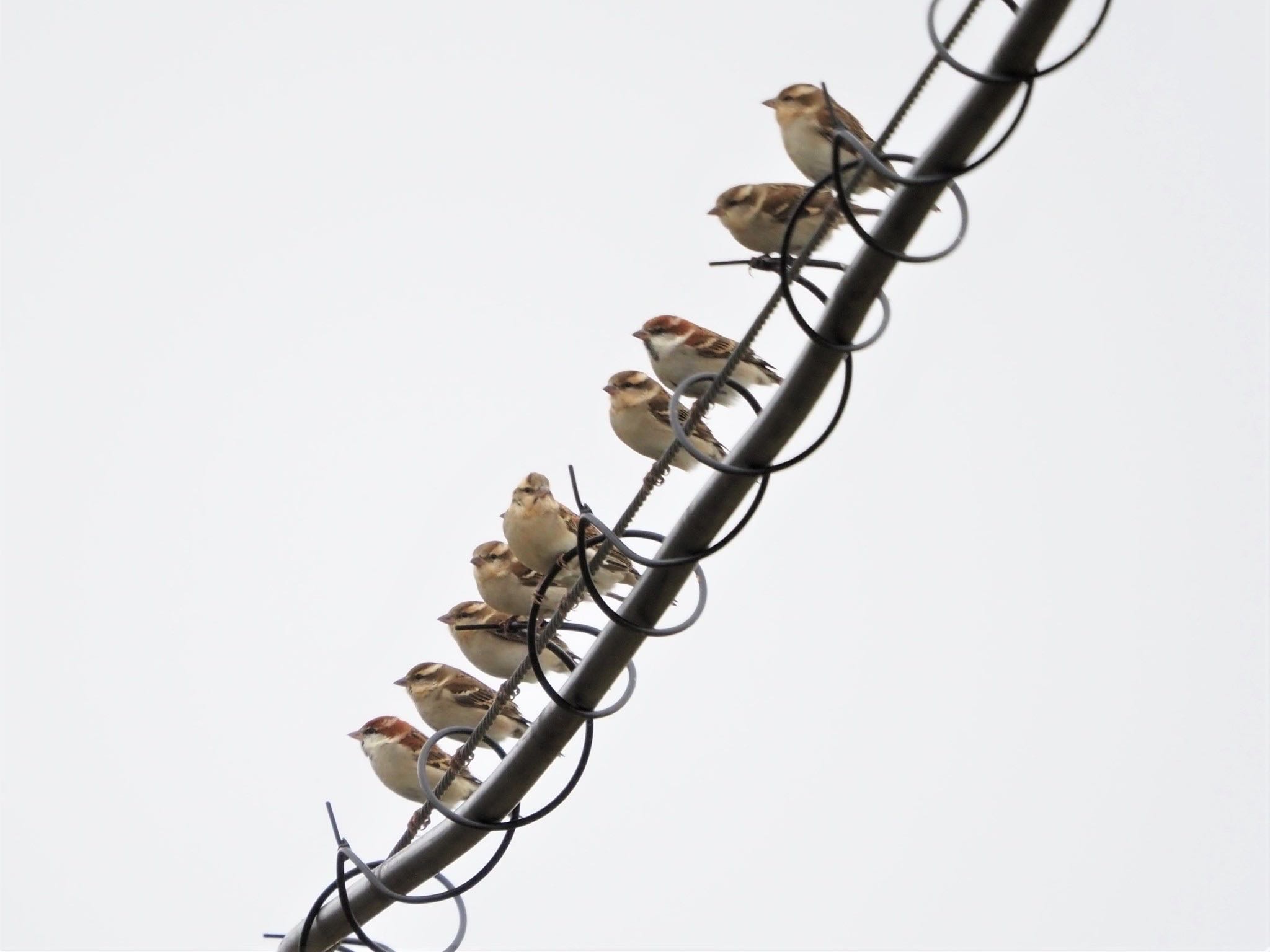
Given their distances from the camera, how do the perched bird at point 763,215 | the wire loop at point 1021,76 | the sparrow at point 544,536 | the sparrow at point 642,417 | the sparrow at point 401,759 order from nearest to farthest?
the wire loop at point 1021,76 → the perched bird at point 763,215 → the sparrow at point 544,536 → the sparrow at point 642,417 → the sparrow at point 401,759

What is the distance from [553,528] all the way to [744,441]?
3.13m

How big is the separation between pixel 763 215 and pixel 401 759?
2799 mm

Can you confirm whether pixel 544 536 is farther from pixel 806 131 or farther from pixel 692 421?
pixel 692 421

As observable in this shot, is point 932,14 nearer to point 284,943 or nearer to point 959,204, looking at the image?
point 959,204

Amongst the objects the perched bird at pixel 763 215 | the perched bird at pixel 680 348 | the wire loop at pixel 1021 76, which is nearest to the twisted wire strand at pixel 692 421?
the wire loop at pixel 1021 76

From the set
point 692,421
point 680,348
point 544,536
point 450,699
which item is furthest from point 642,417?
point 692,421

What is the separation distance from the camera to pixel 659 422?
20.3 ft

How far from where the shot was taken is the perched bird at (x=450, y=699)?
681 centimetres

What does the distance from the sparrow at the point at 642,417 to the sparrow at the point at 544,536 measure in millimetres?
385

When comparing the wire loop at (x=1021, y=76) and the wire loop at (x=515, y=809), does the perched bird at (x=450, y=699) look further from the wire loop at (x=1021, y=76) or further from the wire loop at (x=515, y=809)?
the wire loop at (x=1021, y=76)

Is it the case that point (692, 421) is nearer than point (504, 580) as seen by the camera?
Yes

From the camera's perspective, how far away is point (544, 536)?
602 centimetres

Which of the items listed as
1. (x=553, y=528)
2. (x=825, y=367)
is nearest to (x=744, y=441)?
(x=825, y=367)

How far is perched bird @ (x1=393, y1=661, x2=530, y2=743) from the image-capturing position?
6809 mm
